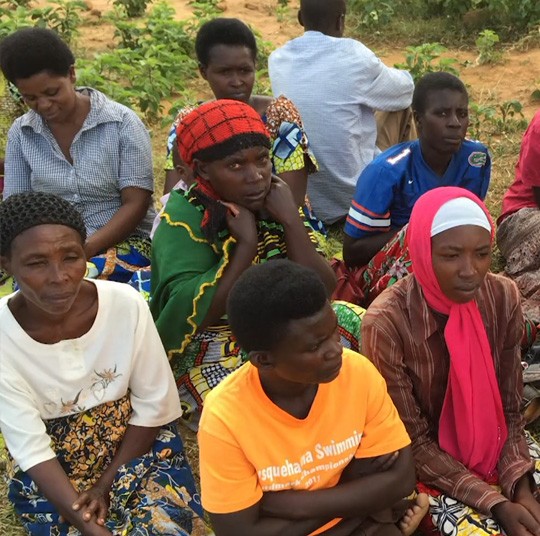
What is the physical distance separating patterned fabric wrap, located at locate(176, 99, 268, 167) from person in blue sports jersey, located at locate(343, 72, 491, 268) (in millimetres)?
869

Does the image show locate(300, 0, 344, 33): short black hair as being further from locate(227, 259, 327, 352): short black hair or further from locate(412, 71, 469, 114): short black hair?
locate(227, 259, 327, 352): short black hair

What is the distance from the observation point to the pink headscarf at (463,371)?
8.59 feet

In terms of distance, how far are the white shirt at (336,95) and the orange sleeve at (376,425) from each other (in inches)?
87.7

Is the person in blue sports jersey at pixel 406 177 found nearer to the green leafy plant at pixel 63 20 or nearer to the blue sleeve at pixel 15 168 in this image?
the blue sleeve at pixel 15 168

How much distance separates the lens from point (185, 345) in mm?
3023

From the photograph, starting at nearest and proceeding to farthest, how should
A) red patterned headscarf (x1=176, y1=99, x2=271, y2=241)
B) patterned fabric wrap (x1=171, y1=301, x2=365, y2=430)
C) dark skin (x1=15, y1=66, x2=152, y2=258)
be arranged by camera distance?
→ red patterned headscarf (x1=176, y1=99, x2=271, y2=241) < patterned fabric wrap (x1=171, y1=301, x2=365, y2=430) < dark skin (x1=15, y1=66, x2=152, y2=258)

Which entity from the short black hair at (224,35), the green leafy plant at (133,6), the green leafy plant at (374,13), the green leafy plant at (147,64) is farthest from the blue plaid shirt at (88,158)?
the green leafy plant at (133,6)

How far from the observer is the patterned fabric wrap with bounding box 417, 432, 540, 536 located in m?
2.50

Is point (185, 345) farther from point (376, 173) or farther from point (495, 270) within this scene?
point (495, 270)

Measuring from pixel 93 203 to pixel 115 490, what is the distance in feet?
4.91

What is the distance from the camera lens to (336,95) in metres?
4.37

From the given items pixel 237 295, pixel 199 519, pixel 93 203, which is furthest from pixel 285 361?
pixel 93 203

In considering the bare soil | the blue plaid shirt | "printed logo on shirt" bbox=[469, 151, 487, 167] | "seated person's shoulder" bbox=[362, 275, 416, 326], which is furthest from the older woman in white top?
the bare soil

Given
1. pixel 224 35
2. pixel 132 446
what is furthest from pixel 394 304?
pixel 224 35
